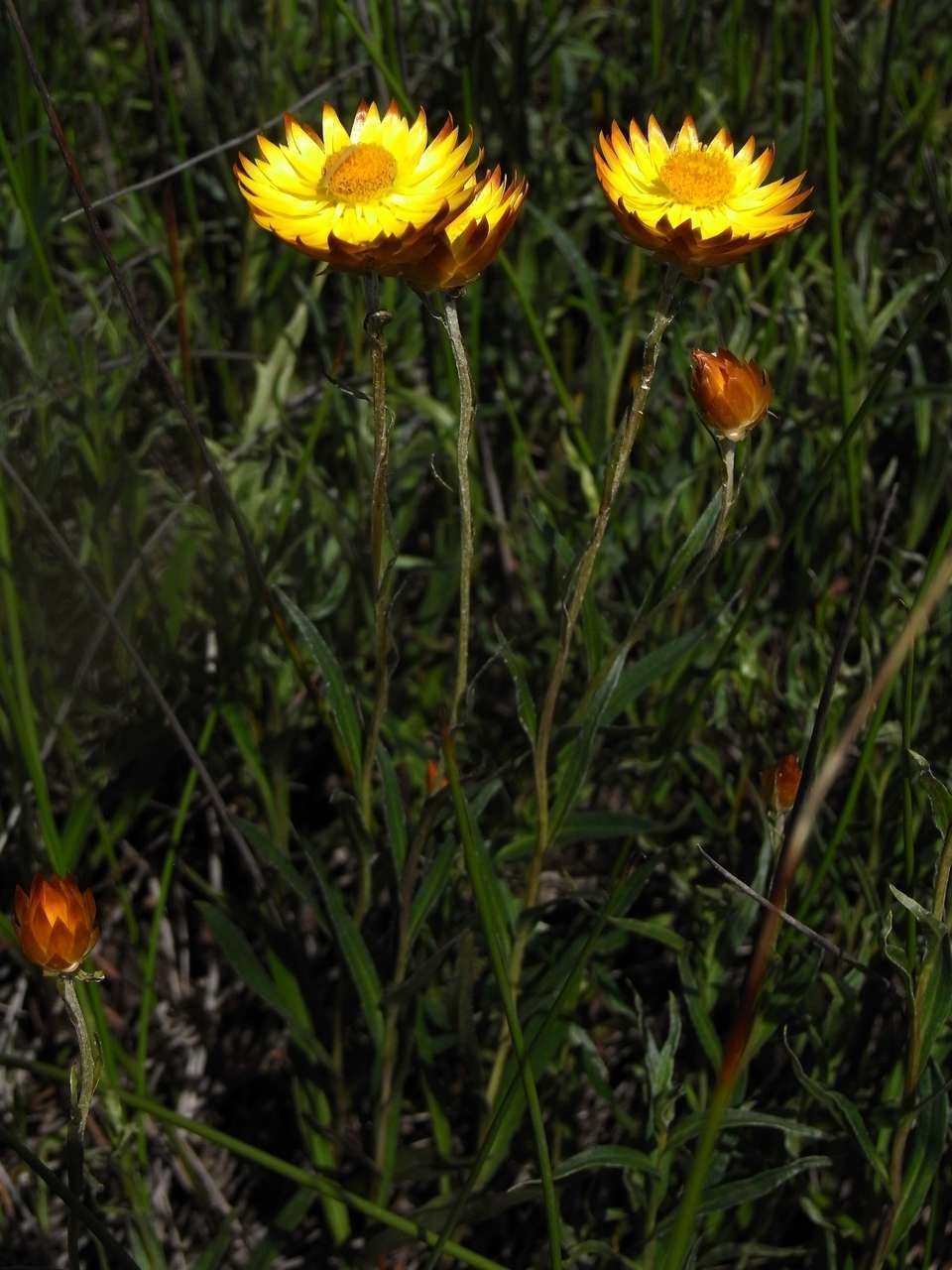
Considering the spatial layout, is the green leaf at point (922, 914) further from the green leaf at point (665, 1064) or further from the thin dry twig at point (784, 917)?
the green leaf at point (665, 1064)

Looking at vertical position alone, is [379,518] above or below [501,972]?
above

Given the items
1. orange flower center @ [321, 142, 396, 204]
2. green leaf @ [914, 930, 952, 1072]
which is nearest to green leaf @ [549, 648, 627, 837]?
green leaf @ [914, 930, 952, 1072]

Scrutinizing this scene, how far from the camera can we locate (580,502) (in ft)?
6.13

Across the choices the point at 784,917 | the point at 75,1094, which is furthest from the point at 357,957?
the point at 784,917

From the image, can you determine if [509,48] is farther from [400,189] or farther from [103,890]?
[103,890]

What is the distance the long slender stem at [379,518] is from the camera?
949 millimetres

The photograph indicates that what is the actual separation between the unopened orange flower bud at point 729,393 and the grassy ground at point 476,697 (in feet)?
0.27

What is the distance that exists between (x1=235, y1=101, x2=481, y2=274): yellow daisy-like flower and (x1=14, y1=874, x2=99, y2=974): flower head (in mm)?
450

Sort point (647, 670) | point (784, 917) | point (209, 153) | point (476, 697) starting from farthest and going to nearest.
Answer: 1. point (476, 697)
2. point (209, 153)
3. point (647, 670)
4. point (784, 917)

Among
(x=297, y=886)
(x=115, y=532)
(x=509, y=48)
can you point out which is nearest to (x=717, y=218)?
(x=297, y=886)

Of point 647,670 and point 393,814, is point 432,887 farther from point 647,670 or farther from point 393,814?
point 647,670

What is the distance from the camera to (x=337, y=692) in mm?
1239

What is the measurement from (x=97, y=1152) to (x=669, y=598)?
2.75 feet

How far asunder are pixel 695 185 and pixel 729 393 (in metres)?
0.24
